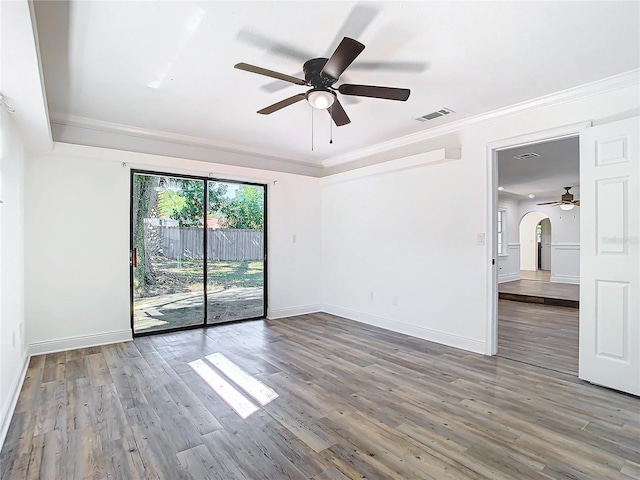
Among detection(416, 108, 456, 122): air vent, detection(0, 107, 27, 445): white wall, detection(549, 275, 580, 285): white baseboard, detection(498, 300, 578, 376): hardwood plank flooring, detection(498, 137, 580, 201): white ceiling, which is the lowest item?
detection(498, 300, 578, 376): hardwood plank flooring

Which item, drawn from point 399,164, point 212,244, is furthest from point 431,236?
point 212,244

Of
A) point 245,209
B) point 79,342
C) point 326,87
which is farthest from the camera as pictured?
point 245,209

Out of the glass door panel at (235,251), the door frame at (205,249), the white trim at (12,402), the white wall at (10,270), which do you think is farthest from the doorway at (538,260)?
the white wall at (10,270)

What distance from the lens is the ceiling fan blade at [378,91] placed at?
96.0 inches

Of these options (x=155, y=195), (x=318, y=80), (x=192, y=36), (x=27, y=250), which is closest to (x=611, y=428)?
(x=318, y=80)

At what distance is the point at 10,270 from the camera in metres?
2.67

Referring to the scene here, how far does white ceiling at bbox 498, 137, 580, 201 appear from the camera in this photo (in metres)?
4.99

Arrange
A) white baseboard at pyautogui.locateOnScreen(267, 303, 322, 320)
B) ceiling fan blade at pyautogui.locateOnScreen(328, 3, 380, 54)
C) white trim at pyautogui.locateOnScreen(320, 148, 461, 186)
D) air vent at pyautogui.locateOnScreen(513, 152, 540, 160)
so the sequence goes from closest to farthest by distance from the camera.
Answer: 1. ceiling fan blade at pyautogui.locateOnScreen(328, 3, 380, 54)
2. white trim at pyautogui.locateOnScreen(320, 148, 461, 186)
3. air vent at pyautogui.locateOnScreen(513, 152, 540, 160)
4. white baseboard at pyautogui.locateOnScreen(267, 303, 322, 320)

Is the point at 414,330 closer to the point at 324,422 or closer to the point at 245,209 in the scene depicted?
the point at 324,422

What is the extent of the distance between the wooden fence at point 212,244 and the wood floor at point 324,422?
4.83 ft

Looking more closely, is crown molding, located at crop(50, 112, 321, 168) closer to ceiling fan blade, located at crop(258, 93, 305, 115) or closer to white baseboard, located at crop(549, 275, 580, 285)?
ceiling fan blade, located at crop(258, 93, 305, 115)

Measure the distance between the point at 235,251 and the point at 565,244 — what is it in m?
9.05

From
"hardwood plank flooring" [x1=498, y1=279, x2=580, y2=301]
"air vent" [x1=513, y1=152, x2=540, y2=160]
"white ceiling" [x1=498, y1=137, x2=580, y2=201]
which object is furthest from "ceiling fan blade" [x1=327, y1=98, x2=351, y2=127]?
"hardwood plank flooring" [x1=498, y1=279, x2=580, y2=301]

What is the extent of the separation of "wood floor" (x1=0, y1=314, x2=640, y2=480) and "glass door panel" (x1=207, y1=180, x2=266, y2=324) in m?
1.44
